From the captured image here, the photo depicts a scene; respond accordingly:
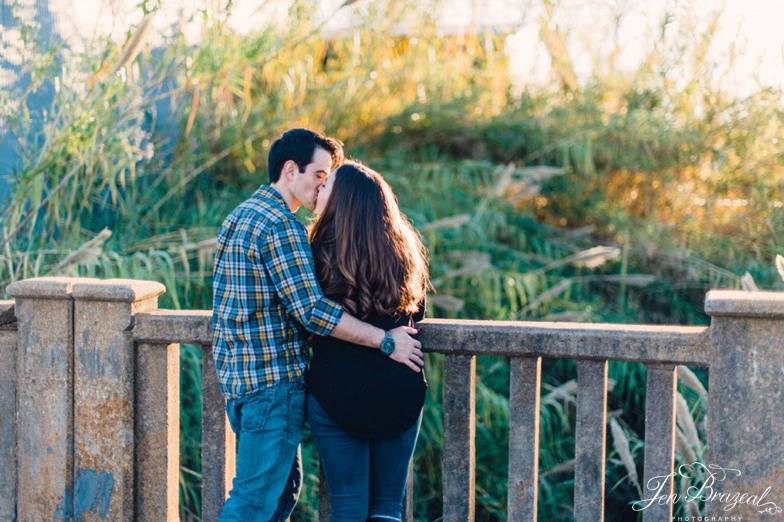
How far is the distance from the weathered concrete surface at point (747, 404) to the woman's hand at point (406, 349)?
3.03 ft

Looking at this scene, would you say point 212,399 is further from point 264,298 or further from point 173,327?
point 264,298

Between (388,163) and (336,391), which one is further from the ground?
(388,163)

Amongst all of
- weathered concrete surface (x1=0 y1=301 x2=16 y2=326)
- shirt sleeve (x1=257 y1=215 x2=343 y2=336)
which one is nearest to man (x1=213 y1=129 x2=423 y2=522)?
shirt sleeve (x1=257 y1=215 x2=343 y2=336)

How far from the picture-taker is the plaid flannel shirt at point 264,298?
296 centimetres

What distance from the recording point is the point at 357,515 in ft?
10.2

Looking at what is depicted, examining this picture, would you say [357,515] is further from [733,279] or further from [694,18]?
[694,18]

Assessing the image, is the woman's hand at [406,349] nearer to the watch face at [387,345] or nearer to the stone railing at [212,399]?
the watch face at [387,345]

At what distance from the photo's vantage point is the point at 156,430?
3.59m

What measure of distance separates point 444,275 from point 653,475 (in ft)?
9.74

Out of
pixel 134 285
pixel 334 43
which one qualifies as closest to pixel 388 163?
pixel 334 43

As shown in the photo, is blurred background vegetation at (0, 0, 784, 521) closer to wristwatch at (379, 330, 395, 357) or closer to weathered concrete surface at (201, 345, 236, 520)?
weathered concrete surface at (201, 345, 236, 520)

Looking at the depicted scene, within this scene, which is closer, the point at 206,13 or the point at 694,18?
the point at 206,13

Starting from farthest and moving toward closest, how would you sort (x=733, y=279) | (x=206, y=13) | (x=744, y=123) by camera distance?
(x=744, y=123)
(x=733, y=279)
(x=206, y=13)

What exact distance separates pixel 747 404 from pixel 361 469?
1237mm
